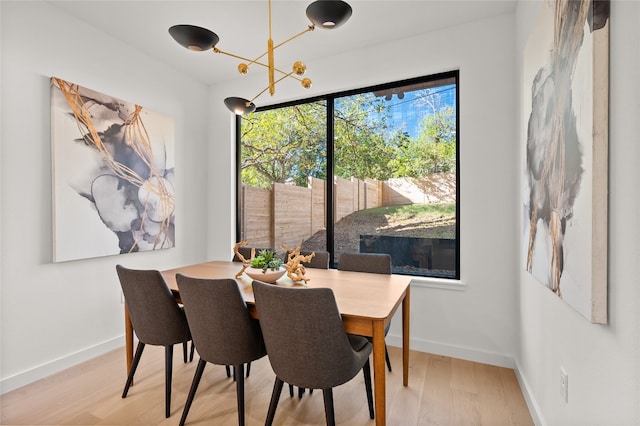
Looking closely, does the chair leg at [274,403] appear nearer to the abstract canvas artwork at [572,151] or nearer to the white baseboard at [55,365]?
the abstract canvas artwork at [572,151]

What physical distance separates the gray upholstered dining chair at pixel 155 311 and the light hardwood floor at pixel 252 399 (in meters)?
0.32

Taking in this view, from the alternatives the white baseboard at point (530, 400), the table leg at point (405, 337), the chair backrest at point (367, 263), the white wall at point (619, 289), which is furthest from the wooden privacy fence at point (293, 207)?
the white wall at point (619, 289)

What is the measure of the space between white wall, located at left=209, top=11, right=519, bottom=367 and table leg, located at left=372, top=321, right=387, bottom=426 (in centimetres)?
142

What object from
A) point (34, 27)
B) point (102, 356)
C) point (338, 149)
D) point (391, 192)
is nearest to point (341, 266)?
point (391, 192)

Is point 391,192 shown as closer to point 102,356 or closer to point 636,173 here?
point 636,173

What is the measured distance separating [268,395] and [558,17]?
251 centimetres

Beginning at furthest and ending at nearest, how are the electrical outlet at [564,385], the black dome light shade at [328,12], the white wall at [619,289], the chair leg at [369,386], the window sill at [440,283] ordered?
1. the window sill at [440,283]
2. the chair leg at [369,386]
3. the black dome light shade at [328,12]
4. the electrical outlet at [564,385]
5. the white wall at [619,289]

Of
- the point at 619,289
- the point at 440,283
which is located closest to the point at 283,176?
the point at 440,283

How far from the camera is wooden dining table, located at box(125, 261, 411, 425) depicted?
1.48m

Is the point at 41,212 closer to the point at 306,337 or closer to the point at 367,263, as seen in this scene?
the point at 306,337

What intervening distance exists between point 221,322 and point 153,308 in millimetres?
514

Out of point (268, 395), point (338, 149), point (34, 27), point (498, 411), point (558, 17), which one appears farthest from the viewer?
point (338, 149)

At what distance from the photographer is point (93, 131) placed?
2.63 meters

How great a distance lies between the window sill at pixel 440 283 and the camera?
105 inches
